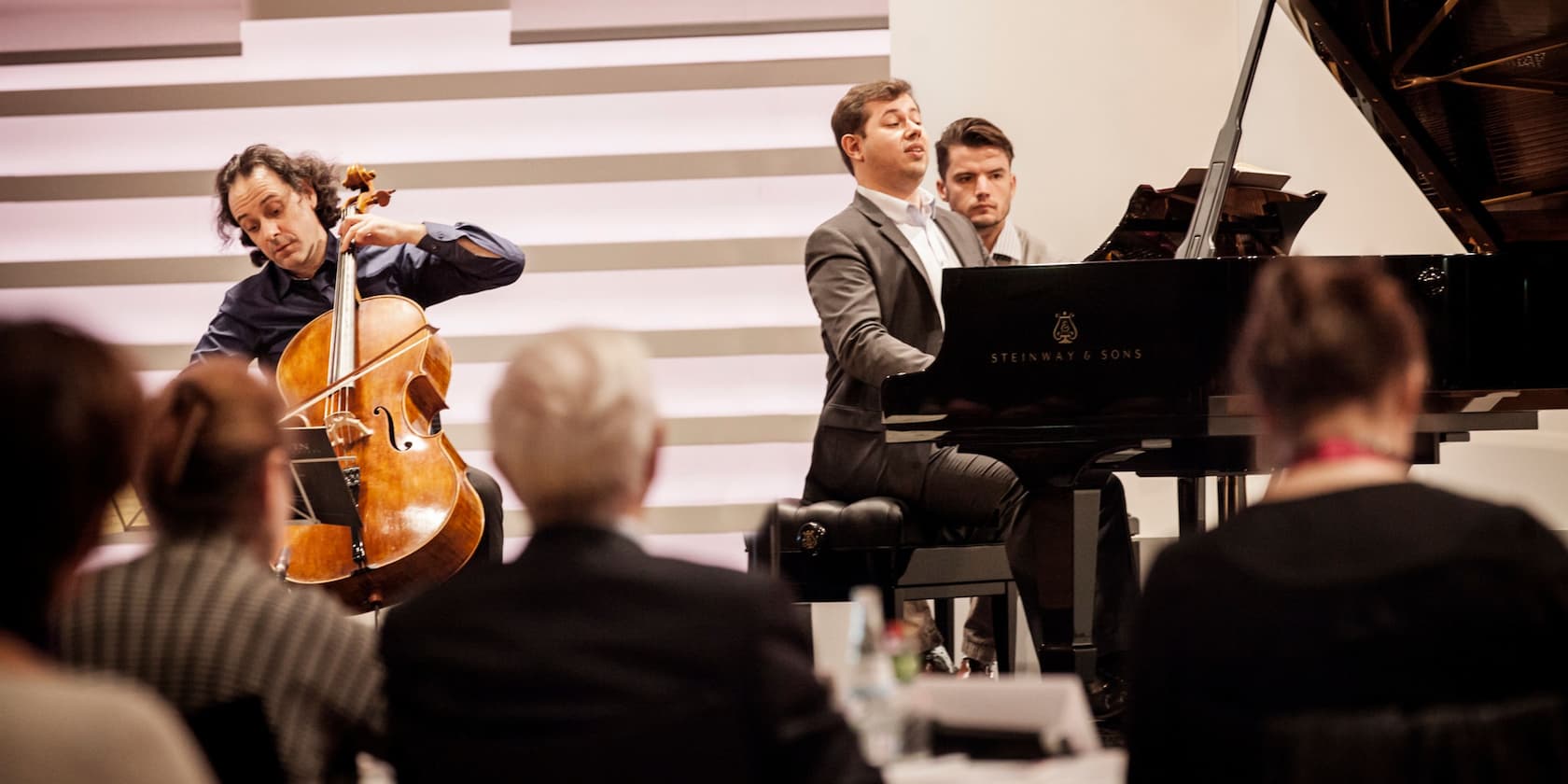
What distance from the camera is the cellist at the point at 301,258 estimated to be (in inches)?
149

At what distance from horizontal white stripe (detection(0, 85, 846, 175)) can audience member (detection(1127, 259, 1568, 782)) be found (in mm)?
3840

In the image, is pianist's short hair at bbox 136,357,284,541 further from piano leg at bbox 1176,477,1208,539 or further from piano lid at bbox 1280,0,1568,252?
piano leg at bbox 1176,477,1208,539

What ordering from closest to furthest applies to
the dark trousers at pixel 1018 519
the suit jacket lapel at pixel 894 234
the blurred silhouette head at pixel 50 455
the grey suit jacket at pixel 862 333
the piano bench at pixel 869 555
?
the blurred silhouette head at pixel 50 455
the dark trousers at pixel 1018 519
the piano bench at pixel 869 555
the grey suit jacket at pixel 862 333
the suit jacket lapel at pixel 894 234

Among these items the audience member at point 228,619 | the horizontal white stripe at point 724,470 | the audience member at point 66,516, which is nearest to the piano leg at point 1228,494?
the horizontal white stripe at point 724,470

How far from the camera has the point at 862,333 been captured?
3.34 m

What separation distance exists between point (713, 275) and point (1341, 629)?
3.91m

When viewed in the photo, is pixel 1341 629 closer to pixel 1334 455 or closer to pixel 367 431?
pixel 1334 455

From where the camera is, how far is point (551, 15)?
5.14m

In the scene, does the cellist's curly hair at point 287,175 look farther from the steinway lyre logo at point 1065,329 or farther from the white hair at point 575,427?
the white hair at point 575,427

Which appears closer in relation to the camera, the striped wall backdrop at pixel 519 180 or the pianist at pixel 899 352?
the pianist at pixel 899 352

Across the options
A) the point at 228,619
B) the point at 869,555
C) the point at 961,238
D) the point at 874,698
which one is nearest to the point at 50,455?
the point at 228,619

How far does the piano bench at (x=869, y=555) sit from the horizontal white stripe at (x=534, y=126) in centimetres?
211

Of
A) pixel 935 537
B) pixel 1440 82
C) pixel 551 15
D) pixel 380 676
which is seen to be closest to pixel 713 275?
pixel 551 15

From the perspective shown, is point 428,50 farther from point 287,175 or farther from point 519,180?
point 287,175
